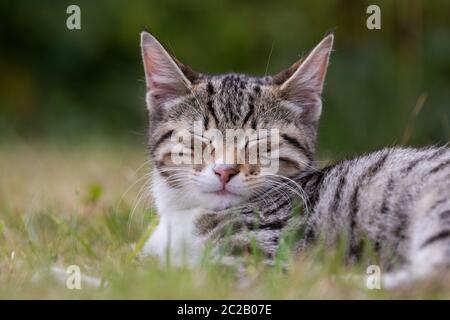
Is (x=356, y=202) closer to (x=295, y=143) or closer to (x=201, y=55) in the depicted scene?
(x=295, y=143)

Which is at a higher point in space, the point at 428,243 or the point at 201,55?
the point at 201,55

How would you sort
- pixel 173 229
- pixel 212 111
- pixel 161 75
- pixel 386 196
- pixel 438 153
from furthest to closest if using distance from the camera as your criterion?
pixel 161 75
pixel 212 111
pixel 173 229
pixel 438 153
pixel 386 196

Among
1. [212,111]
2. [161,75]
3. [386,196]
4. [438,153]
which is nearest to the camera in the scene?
[386,196]

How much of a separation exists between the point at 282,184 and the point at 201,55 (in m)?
5.23

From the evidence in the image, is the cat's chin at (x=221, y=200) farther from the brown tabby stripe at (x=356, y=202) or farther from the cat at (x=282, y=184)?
the brown tabby stripe at (x=356, y=202)

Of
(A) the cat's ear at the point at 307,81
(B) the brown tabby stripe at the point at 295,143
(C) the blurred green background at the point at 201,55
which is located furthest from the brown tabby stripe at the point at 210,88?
(C) the blurred green background at the point at 201,55

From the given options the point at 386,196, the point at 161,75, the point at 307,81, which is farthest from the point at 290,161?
the point at 161,75

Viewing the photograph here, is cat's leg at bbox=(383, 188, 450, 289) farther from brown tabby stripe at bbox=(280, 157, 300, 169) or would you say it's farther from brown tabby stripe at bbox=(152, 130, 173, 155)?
brown tabby stripe at bbox=(152, 130, 173, 155)

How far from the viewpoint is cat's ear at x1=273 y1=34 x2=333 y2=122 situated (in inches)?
152

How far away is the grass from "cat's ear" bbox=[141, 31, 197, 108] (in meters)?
0.47

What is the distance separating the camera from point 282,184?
12.1 feet

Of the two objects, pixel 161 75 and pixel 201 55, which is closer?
pixel 161 75

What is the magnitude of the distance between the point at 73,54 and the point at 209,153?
18.7 feet

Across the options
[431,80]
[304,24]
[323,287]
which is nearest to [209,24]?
[304,24]
